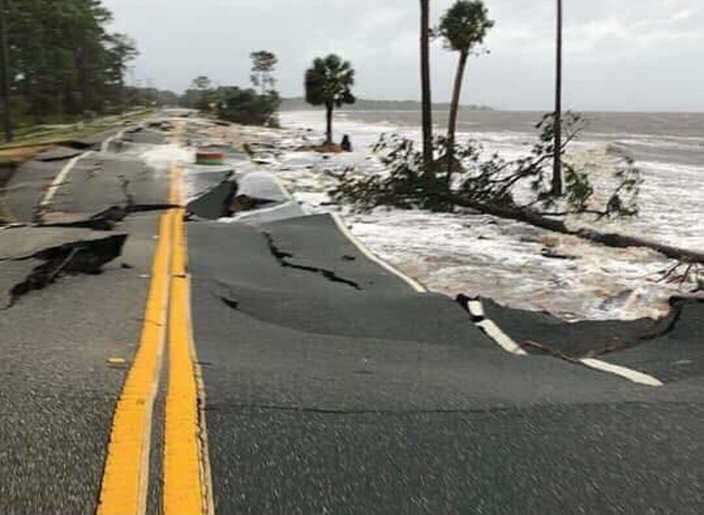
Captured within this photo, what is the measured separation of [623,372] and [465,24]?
2933 cm

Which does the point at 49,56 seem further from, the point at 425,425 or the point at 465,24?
the point at 425,425

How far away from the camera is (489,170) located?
1720 cm

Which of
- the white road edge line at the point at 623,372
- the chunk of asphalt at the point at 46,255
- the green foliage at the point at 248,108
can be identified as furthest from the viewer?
the green foliage at the point at 248,108

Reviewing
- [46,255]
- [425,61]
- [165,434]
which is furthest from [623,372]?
[425,61]

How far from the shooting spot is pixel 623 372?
492 centimetres

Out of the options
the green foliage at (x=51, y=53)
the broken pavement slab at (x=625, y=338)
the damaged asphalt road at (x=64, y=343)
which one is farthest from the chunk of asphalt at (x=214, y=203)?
the green foliage at (x=51, y=53)

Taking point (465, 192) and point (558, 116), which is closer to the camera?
point (465, 192)

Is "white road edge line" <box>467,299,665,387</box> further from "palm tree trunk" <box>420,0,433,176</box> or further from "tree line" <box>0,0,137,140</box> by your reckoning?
"tree line" <box>0,0,137,140</box>

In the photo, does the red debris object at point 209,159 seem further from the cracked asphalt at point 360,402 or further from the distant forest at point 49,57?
the distant forest at point 49,57

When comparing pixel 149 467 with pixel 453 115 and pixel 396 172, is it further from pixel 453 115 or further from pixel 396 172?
pixel 453 115

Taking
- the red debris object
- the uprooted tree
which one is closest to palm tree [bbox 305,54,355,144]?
the red debris object

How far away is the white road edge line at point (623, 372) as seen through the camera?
183 inches

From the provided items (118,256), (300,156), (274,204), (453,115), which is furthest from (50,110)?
(118,256)

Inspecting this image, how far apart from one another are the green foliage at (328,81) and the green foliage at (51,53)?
22165 millimetres
